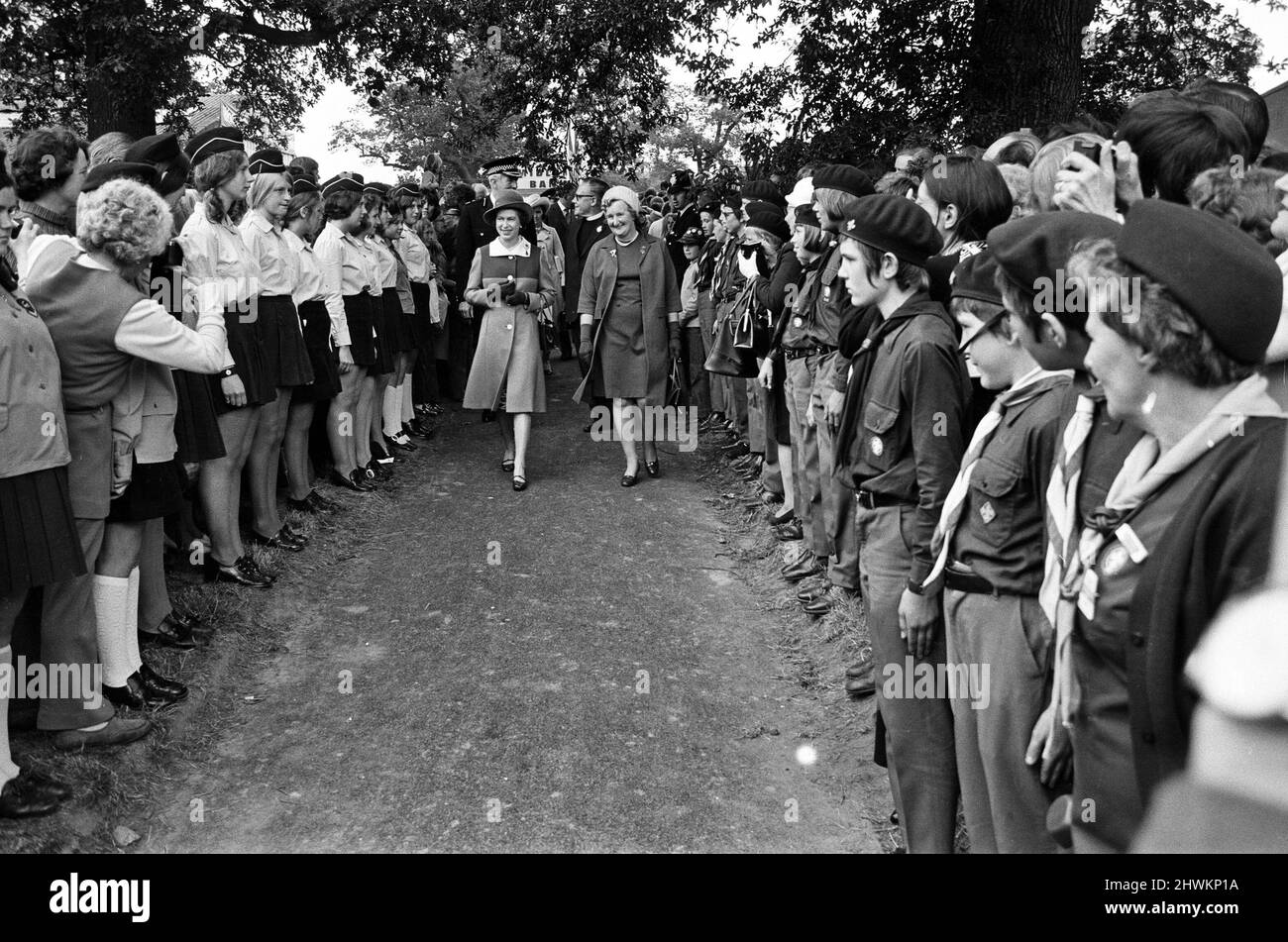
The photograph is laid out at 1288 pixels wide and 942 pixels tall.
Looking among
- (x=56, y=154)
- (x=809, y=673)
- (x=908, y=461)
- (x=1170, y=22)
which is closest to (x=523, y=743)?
(x=809, y=673)

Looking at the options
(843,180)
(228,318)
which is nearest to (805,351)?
(843,180)

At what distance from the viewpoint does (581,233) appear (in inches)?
495

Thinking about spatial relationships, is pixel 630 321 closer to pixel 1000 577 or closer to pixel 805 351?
pixel 805 351

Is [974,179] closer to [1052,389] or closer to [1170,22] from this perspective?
[1052,389]

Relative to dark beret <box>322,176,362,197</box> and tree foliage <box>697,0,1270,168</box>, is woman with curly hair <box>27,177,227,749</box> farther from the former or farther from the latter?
tree foliage <box>697,0,1270,168</box>

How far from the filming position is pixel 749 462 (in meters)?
9.12

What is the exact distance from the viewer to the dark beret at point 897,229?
3588 mm

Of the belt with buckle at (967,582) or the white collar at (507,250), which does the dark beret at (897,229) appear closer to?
the belt with buckle at (967,582)

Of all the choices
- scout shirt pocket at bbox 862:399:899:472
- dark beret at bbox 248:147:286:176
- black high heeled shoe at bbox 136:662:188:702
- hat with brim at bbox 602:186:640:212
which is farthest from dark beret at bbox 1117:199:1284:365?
hat with brim at bbox 602:186:640:212

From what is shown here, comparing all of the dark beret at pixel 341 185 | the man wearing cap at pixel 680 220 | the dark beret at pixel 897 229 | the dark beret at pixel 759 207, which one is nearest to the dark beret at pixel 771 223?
the dark beret at pixel 759 207

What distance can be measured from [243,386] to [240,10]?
11.4 meters

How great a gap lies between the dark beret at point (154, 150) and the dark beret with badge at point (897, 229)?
335 cm

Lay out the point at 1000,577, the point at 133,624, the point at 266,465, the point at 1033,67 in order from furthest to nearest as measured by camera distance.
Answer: the point at 1033,67 < the point at 266,465 < the point at 133,624 < the point at 1000,577

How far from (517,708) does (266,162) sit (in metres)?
3.64
